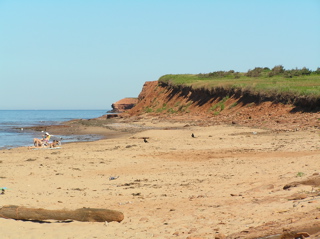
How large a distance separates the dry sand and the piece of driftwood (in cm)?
11

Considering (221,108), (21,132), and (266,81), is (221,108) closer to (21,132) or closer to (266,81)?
(266,81)

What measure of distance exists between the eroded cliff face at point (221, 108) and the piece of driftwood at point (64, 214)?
1615 cm

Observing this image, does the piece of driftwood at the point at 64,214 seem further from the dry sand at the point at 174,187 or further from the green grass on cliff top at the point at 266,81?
the green grass on cliff top at the point at 266,81

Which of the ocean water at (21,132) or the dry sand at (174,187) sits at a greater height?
the dry sand at (174,187)

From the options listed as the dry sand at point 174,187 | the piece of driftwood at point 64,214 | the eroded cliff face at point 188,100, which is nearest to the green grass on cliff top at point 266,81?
the eroded cliff face at point 188,100

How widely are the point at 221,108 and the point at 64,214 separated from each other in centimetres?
3125

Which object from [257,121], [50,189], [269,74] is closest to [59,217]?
[50,189]

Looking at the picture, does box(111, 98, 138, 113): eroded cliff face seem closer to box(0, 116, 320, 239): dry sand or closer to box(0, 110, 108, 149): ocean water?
box(0, 110, 108, 149): ocean water

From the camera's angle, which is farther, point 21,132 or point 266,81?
point 266,81

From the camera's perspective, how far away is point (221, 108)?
1539 inches

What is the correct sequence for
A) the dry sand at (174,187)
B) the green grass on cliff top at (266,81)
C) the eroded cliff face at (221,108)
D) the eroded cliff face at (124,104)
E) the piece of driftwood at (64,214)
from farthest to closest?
the eroded cliff face at (124,104) < the green grass on cliff top at (266,81) < the eroded cliff face at (221,108) < the piece of driftwood at (64,214) < the dry sand at (174,187)

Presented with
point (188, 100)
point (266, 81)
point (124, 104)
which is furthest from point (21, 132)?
point (124, 104)

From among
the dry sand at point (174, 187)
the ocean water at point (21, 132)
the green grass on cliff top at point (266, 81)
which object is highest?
the green grass on cliff top at point (266, 81)

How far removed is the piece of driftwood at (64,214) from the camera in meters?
8.41
